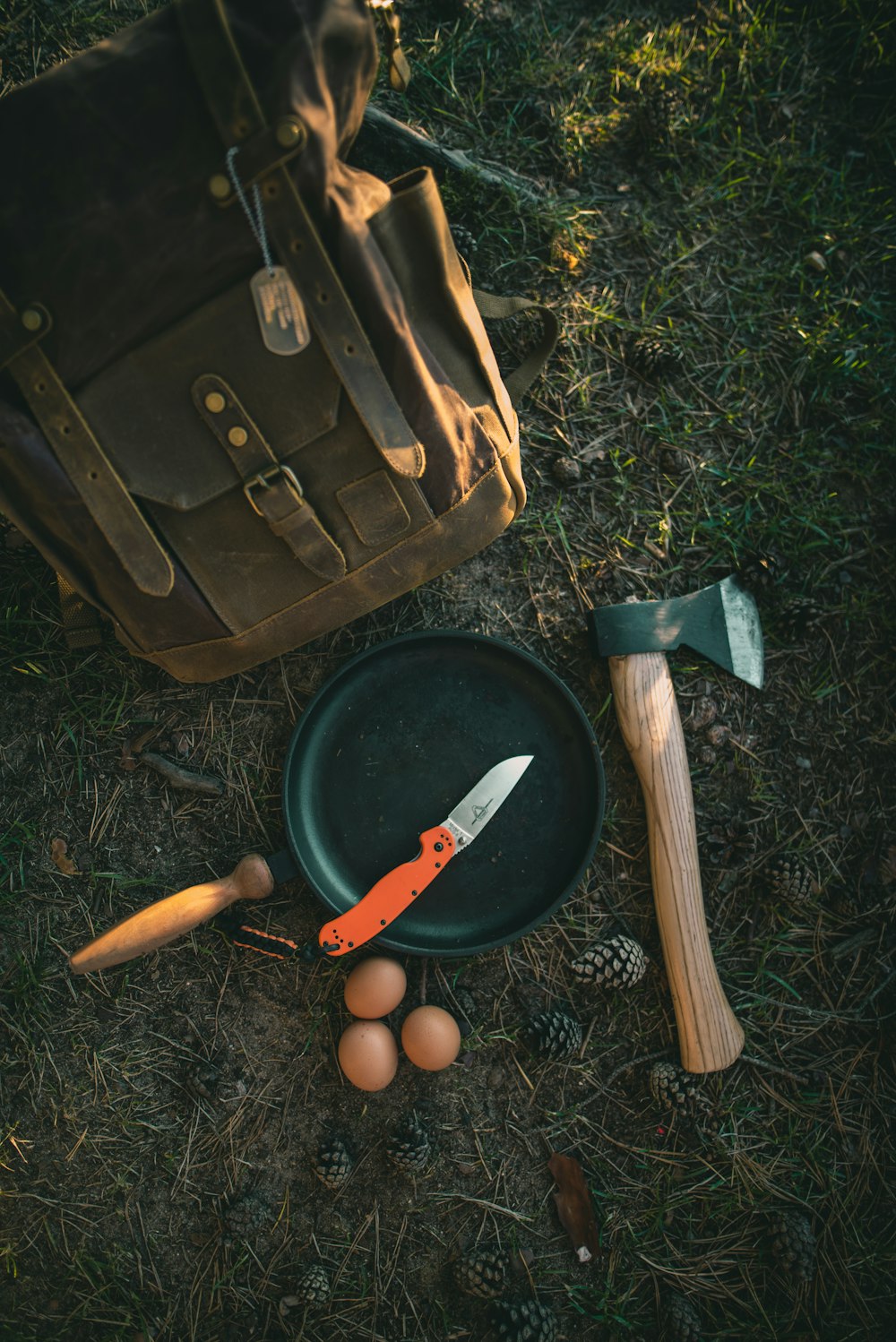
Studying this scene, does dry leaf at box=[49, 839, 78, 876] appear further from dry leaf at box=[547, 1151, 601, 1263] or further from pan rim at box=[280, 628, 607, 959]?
dry leaf at box=[547, 1151, 601, 1263]

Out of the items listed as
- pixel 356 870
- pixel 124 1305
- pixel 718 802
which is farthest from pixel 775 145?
pixel 124 1305

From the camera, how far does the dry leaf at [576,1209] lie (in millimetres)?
2076

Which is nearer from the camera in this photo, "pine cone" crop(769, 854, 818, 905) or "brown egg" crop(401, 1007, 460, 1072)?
"brown egg" crop(401, 1007, 460, 1072)

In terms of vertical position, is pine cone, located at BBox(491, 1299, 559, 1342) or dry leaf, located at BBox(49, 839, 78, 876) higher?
dry leaf, located at BBox(49, 839, 78, 876)

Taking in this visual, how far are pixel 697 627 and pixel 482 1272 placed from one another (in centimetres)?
177

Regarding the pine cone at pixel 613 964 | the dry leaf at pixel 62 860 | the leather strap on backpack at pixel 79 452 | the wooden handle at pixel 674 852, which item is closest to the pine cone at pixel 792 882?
the wooden handle at pixel 674 852

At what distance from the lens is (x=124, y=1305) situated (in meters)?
1.95

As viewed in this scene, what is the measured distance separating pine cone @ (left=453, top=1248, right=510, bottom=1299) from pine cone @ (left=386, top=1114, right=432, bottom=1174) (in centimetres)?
25

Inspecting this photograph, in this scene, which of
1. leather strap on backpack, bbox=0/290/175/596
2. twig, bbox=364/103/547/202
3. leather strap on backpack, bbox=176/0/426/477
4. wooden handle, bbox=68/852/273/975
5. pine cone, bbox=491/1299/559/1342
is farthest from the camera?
twig, bbox=364/103/547/202

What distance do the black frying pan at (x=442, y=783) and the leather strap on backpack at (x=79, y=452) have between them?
0.63 m

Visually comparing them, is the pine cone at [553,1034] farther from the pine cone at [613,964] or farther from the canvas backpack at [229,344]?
the canvas backpack at [229,344]

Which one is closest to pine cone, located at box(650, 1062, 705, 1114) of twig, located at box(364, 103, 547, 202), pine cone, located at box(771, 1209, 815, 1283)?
pine cone, located at box(771, 1209, 815, 1283)

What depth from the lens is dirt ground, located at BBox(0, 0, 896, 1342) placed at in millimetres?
2010

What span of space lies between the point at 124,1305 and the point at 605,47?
3.82 meters
